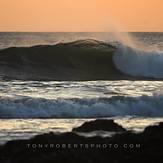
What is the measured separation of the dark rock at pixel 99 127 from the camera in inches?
123

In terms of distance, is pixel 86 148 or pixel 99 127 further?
pixel 99 127

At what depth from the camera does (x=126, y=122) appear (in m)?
3.26

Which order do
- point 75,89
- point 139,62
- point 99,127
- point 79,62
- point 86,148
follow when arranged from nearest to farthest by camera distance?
point 86,148, point 99,127, point 75,89, point 79,62, point 139,62

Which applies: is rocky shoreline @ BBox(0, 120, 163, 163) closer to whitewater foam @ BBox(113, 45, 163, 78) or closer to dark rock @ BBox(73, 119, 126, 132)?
dark rock @ BBox(73, 119, 126, 132)

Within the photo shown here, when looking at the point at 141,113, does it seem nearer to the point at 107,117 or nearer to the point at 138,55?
the point at 107,117

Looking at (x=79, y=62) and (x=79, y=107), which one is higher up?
(x=79, y=62)

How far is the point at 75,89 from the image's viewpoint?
11.7 ft

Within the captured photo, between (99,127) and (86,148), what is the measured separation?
0.24 meters

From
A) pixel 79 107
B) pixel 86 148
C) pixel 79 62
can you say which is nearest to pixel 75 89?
pixel 79 107

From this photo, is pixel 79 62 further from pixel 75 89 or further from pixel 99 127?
pixel 99 127

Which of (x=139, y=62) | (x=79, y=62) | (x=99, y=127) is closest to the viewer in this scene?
(x=99, y=127)

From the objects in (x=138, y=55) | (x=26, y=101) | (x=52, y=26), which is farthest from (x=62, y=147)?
(x=138, y=55)

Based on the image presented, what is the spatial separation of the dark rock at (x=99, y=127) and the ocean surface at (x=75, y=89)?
0.06m

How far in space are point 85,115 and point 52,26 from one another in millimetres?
599
